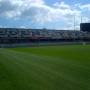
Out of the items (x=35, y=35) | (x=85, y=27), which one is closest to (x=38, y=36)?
(x=35, y=35)

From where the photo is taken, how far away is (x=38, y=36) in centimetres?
12738

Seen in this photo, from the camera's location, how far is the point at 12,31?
13138cm

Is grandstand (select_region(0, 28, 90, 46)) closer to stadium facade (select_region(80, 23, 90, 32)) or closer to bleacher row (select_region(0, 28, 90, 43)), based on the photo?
bleacher row (select_region(0, 28, 90, 43))

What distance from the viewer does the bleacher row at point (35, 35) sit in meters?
121

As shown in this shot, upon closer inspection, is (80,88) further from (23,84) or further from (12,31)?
(12,31)

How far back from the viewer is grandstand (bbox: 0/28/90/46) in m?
120

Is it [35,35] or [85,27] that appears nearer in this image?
[35,35]

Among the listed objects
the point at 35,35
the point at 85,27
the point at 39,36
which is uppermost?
the point at 85,27

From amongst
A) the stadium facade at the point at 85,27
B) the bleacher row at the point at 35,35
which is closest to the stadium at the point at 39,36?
the bleacher row at the point at 35,35

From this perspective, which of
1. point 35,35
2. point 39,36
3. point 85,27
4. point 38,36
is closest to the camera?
point 38,36

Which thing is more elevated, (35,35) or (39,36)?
(35,35)

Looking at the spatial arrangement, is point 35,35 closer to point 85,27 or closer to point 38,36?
point 38,36

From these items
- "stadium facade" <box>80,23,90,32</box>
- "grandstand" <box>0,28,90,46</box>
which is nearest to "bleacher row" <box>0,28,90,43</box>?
"grandstand" <box>0,28,90,46</box>

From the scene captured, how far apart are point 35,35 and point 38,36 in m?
3.05
